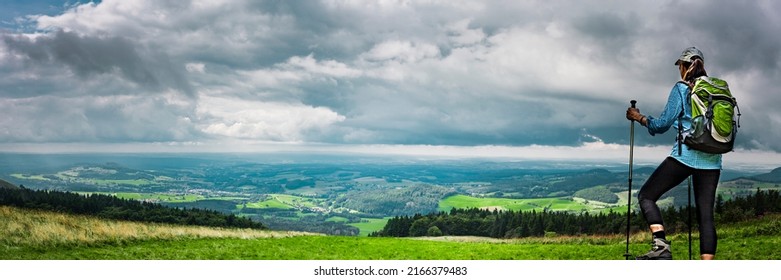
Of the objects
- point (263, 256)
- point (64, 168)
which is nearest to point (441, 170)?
point (64, 168)

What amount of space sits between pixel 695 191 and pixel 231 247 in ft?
27.1

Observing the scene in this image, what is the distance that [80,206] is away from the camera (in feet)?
108

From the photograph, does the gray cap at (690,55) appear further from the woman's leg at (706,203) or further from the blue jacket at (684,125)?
the woman's leg at (706,203)

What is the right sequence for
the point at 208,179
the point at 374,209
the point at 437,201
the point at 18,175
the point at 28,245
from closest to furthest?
the point at 28,245 → the point at 18,175 → the point at 208,179 → the point at 374,209 → the point at 437,201

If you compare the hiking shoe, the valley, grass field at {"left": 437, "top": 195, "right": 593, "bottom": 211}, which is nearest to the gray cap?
the hiking shoe

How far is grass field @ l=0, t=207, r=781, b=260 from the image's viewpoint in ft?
33.1

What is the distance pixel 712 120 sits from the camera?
6.83 meters

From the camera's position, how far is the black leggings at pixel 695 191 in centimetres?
694

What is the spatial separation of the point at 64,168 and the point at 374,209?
37181mm

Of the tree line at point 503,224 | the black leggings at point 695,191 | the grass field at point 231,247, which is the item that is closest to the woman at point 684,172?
the black leggings at point 695,191

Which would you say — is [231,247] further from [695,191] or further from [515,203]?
[515,203]

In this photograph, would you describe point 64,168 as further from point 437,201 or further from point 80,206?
point 437,201

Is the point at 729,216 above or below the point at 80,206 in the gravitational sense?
above
